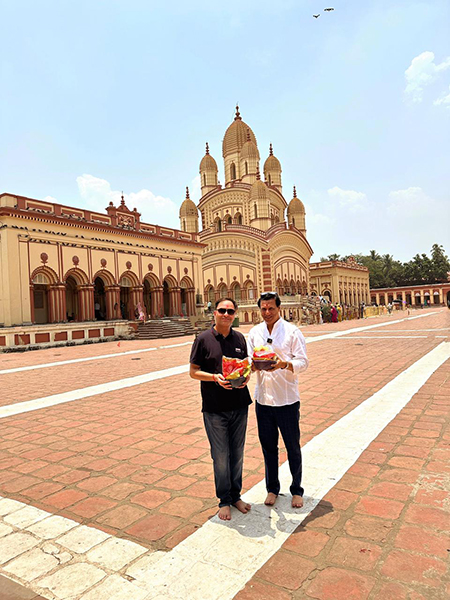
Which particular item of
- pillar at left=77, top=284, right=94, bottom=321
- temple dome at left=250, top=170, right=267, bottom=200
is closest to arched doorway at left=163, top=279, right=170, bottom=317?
pillar at left=77, top=284, right=94, bottom=321

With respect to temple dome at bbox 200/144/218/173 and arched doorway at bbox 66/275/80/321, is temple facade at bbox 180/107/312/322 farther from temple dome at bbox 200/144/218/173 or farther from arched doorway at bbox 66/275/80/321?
arched doorway at bbox 66/275/80/321

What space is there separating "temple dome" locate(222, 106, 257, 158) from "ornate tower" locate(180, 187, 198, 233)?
297 inches

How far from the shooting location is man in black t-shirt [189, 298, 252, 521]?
3125 mm

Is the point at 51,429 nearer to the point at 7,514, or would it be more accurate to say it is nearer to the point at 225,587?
the point at 7,514

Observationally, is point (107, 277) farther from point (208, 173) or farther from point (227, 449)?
point (208, 173)

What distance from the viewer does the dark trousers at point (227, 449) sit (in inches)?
123

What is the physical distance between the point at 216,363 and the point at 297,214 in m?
49.1

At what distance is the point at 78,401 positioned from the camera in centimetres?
741

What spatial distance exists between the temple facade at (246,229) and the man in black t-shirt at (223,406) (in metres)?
32.8

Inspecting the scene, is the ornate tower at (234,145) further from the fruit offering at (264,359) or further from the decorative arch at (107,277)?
the fruit offering at (264,359)

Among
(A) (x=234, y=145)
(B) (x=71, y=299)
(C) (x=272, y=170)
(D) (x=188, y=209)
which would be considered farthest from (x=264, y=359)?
(C) (x=272, y=170)

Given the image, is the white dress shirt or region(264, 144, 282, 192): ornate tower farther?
region(264, 144, 282, 192): ornate tower

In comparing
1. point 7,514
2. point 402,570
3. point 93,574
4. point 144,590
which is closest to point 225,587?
point 144,590

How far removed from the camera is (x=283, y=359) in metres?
3.25
